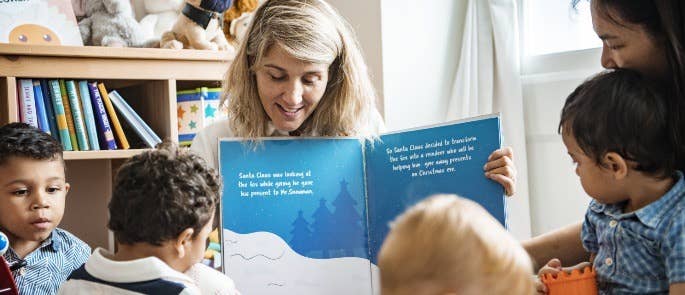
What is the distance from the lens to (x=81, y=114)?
86.8 inches

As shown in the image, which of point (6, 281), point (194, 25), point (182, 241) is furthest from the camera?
point (194, 25)

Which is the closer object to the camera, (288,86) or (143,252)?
(143,252)

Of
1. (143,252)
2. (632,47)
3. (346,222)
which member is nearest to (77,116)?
(346,222)

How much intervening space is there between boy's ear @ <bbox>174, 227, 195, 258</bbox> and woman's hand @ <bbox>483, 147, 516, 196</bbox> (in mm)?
627

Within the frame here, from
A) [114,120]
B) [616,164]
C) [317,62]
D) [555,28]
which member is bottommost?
[616,164]

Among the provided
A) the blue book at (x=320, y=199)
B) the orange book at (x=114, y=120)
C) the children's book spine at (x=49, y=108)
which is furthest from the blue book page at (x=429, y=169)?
the children's book spine at (x=49, y=108)

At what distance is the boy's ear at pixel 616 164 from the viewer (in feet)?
4.16

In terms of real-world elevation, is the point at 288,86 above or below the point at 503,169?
above

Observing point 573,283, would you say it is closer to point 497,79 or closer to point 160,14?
point 497,79

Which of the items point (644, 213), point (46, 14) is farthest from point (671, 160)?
point (46, 14)

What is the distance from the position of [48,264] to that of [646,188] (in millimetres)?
1351

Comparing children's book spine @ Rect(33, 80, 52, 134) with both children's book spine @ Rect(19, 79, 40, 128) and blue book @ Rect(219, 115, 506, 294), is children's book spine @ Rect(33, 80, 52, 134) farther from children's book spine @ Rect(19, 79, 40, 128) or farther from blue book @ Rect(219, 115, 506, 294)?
blue book @ Rect(219, 115, 506, 294)

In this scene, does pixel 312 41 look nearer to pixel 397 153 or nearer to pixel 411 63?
pixel 397 153

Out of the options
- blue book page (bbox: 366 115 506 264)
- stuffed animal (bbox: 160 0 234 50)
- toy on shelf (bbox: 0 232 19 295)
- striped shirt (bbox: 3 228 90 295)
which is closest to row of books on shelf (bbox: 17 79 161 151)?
stuffed animal (bbox: 160 0 234 50)
